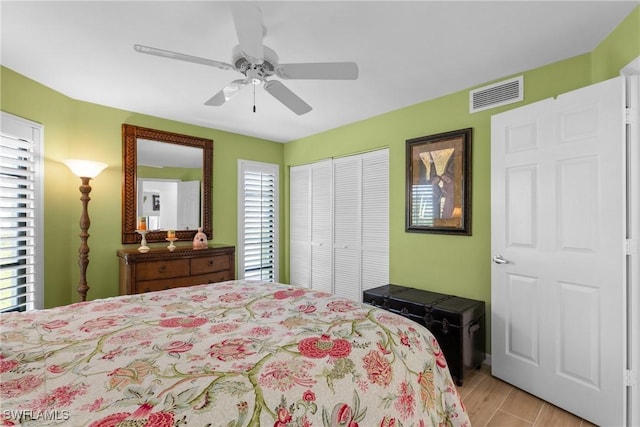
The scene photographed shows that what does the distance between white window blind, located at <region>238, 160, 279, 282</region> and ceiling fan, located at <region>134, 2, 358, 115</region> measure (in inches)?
89.8

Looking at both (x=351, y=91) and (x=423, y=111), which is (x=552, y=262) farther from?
(x=351, y=91)

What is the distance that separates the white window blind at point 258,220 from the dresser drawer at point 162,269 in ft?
3.54

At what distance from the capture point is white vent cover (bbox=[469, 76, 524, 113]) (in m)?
2.50

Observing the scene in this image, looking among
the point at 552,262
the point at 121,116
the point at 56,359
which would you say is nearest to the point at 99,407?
the point at 56,359

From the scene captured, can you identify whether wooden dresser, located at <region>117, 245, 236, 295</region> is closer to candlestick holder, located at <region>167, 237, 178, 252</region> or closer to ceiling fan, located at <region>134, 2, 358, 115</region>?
candlestick holder, located at <region>167, 237, 178, 252</region>

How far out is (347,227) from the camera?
3.97 m

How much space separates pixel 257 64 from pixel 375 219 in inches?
92.6

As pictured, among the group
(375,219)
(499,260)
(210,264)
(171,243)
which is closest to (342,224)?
(375,219)

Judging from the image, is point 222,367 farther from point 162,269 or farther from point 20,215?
point 20,215

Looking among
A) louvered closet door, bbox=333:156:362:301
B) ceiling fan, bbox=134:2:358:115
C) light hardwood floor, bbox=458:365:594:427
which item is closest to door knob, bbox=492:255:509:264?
light hardwood floor, bbox=458:365:594:427

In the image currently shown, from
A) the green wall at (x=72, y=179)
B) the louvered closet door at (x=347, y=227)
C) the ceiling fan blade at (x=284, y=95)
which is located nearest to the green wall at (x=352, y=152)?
the green wall at (x=72, y=179)

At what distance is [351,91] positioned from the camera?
9.42 feet

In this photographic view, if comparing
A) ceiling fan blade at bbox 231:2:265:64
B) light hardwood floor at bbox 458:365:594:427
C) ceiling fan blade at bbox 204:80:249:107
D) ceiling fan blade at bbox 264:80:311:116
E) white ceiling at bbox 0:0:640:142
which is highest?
white ceiling at bbox 0:0:640:142

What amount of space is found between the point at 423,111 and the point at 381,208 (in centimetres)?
117
